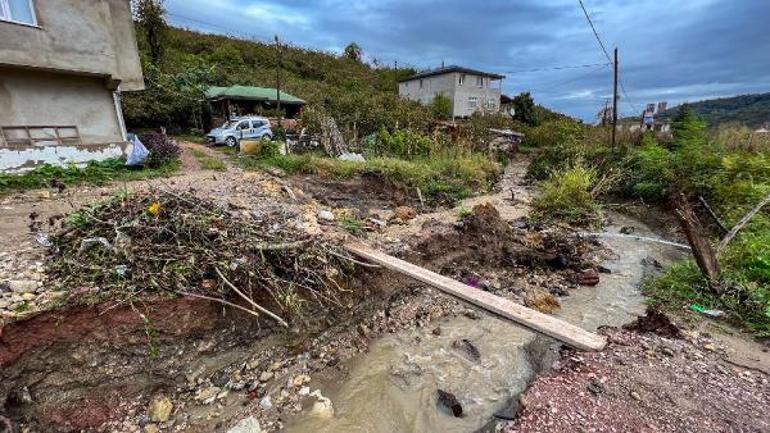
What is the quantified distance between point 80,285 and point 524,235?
6651mm

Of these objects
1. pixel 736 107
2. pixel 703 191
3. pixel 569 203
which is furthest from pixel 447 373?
pixel 736 107

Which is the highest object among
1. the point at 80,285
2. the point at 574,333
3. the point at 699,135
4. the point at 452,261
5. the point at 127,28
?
the point at 127,28

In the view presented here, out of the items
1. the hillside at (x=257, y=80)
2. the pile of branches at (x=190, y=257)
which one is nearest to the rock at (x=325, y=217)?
the pile of branches at (x=190, y=257)

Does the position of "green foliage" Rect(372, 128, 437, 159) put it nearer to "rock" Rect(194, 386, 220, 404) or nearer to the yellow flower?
the yellow flower

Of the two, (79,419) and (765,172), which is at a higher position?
(765,172)

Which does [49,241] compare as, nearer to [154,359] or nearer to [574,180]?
[154,359]

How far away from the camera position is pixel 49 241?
378 centimetres

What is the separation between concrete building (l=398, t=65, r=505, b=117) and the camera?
2858 cm

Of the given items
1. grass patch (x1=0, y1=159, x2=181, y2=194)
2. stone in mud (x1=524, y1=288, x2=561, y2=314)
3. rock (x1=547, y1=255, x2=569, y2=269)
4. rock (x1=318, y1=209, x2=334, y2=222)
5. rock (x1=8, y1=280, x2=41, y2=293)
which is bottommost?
stone in mud (x1=524, y1=288, x2=561, y2=314)

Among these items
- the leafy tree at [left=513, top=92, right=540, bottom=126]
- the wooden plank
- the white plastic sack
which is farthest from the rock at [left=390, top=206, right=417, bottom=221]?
the leafy tree at [left=513, top=92, right=540, bottom=126]

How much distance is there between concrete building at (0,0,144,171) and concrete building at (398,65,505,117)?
2330 centimetres

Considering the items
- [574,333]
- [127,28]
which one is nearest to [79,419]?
[574,333]

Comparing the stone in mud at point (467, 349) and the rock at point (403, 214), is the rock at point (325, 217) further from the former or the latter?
the stone in mud at point (467, 349)

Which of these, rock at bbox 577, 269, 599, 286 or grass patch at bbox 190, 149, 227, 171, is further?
grass patch at bbox 190, 149, 227, 171
